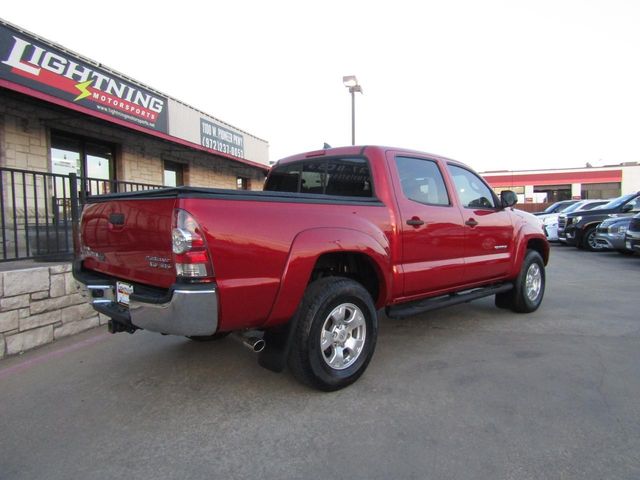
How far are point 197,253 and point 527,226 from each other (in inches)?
184

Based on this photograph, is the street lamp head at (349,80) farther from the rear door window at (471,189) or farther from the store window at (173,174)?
the rear door window at (471,189)

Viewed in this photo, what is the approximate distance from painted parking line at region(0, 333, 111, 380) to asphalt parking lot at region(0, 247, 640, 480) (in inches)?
0.9

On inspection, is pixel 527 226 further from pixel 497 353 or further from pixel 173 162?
pixel 173 162

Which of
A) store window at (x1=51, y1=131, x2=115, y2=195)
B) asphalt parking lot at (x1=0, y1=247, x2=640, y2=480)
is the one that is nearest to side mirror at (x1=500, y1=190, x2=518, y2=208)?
asphalt parking lot at (x1=0, y1=247, x2=640, y2=480)

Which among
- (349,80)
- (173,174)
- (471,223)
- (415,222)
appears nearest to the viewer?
(415,222)

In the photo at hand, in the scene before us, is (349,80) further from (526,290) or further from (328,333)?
(328,333)

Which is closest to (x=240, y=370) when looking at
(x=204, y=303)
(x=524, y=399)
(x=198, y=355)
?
(x=198, y=355)

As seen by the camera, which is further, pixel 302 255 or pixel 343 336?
pixel 343 336

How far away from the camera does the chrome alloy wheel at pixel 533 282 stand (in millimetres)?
5719

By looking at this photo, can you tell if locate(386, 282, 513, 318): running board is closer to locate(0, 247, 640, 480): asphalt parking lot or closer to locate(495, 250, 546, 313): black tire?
locate(495, 250, 546, 313): black tire

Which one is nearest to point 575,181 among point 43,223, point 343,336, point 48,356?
point 343,336

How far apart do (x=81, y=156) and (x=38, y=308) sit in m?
5.72

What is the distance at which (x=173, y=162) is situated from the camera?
12.3m

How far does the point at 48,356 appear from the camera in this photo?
4.28 m
